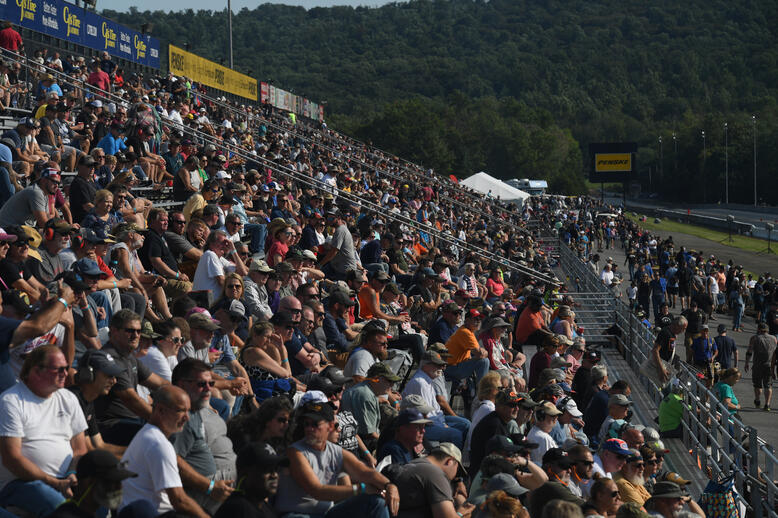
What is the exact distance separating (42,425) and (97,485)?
2.80 feet

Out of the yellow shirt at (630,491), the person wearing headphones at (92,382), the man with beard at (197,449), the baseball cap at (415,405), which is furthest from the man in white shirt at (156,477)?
the yellow shirt at (630,491)

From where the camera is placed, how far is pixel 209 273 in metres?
9.33

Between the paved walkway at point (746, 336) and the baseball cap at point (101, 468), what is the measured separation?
13448mm

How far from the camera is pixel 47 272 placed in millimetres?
7875

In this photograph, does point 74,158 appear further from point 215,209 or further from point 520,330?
point 520,330

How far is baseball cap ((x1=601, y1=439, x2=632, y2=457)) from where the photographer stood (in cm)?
796

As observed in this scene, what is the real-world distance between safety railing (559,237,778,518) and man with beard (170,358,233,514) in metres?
5.08

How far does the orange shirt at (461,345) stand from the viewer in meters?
10.4

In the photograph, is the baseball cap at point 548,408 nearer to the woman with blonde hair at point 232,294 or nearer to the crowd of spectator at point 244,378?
the crowd of spectator at point 244,378

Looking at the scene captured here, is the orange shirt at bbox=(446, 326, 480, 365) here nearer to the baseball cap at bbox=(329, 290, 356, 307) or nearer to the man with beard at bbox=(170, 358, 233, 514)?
the baseball cap at bbox=(329, 290, 356, 307)

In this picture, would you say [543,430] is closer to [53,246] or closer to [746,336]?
[53,246]

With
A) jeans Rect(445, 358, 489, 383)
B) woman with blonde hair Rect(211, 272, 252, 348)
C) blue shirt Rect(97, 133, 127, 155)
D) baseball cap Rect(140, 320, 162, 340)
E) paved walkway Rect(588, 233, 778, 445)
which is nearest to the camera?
baseball cap Rect(140, 320, 162, 340)

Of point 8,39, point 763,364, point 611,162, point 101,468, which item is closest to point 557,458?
point 101,468

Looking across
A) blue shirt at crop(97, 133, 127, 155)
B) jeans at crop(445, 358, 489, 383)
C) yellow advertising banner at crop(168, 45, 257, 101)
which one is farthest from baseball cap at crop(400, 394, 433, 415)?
yellow advertising banner at crop(168, 45, 257, 101)
